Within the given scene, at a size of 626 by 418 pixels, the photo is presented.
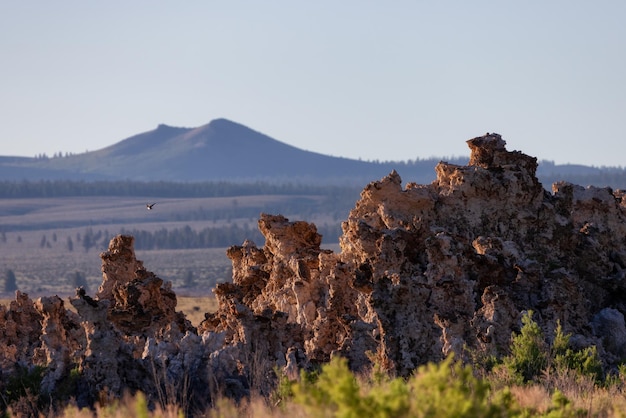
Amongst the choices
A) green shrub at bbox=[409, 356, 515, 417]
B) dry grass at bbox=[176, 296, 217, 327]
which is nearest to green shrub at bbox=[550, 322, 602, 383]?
green shrub at bbox=[409, 356, 515, 417]

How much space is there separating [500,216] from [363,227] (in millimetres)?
2107

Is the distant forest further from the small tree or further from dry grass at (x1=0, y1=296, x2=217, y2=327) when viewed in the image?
dry grass at (x1=0, y1=296, x2=217, y2=327)

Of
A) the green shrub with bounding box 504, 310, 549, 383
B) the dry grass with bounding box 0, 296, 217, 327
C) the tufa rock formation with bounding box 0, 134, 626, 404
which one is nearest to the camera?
the tufa rock formation with bounding box 0, 134, 626, 404

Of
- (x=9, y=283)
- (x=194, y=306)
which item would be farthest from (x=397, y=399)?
(x=9, y=283)

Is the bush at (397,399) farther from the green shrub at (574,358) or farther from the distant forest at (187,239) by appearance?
the distant forest at (187,239)

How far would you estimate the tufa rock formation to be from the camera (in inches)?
547

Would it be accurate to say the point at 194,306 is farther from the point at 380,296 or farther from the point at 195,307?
the point at 380,296

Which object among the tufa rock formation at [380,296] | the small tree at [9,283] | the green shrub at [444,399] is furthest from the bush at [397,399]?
the small tree at [9,283]

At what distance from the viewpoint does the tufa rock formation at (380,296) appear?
13.9 m

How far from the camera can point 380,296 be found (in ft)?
48.3

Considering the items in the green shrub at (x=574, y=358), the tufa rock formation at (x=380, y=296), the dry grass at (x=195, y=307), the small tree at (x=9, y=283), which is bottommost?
the small tree at (x=9, y=283)

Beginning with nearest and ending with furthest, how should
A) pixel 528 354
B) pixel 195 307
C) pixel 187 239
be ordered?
pixel 528 354 < pixel 195 307 < pixel 187 239

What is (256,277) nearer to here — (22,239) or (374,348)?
(374,348)

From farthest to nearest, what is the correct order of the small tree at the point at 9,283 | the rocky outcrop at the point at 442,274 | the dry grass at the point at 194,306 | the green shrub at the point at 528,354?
1. the small tree at the point at 9,283
2. the dry grass at the point at 194,306
3. the rocky outcrop at the point at 442,274
4. the green shrub at the point at 528,354
